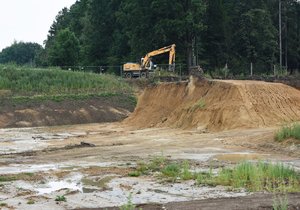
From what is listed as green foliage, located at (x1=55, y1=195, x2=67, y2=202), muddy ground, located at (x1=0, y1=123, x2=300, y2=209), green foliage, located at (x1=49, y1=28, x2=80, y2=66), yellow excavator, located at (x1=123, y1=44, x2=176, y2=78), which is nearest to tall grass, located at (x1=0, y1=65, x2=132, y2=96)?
yellow excavator, located at (x1=123, y1=44, x2=176, y2=78)

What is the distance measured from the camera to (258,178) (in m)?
13.9

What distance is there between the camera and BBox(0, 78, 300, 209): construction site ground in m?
12.6

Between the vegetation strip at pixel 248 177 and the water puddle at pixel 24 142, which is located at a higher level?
the vegetation strip at pixel 248 177

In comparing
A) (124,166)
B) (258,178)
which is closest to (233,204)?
(258,178)

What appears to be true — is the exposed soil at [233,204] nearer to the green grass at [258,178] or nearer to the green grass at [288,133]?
the green grass at [258,178]

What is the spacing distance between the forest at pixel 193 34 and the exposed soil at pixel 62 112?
18.9 m

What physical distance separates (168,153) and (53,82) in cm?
3549

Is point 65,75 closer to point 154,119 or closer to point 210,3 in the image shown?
point 154,119

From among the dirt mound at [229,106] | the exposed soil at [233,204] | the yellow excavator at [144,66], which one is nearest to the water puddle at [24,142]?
the dirt mound at [229,106]

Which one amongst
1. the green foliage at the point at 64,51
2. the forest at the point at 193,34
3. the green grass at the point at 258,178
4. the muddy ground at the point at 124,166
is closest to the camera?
the muddy ground at the point at 124,166

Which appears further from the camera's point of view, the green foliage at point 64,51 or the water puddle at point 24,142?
the green foliage at point 64,51

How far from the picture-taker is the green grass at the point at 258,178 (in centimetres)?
1329

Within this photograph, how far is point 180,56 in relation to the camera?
74062 mm

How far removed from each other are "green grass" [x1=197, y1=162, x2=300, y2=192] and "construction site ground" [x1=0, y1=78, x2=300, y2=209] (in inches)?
17.7
